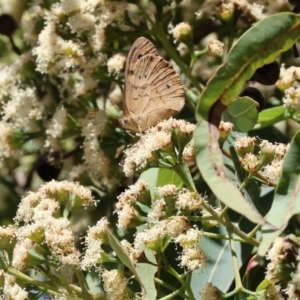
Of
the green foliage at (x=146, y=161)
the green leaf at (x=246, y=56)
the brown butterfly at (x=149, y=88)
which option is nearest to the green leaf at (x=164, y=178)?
the green foliage at (x=146, y=161)

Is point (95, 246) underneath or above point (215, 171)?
underneath

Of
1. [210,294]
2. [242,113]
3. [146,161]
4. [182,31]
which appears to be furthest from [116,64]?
[210,294]

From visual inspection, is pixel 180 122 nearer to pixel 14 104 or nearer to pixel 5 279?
pixel 5 279

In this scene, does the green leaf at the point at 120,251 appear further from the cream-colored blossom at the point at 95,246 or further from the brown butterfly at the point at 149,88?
the brown butterfly at the point at 149,88

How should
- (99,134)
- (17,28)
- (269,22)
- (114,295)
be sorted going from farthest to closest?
(17,28), (99,134), (114,295), (269,22)

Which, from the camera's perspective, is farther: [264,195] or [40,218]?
[264,195]

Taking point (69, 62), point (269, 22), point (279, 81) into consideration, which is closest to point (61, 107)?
point (69, 62)

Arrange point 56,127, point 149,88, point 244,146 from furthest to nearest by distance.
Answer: point 56,127, point 149,88, point 244,146

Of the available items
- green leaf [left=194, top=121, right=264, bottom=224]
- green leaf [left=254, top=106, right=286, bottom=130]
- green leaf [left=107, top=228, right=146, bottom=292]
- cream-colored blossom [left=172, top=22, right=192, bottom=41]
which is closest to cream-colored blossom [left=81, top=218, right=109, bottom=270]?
green leaf [left=107, top=228, right=146, bottom=292]

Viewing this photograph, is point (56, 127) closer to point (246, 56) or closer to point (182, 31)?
point (182, 31)
